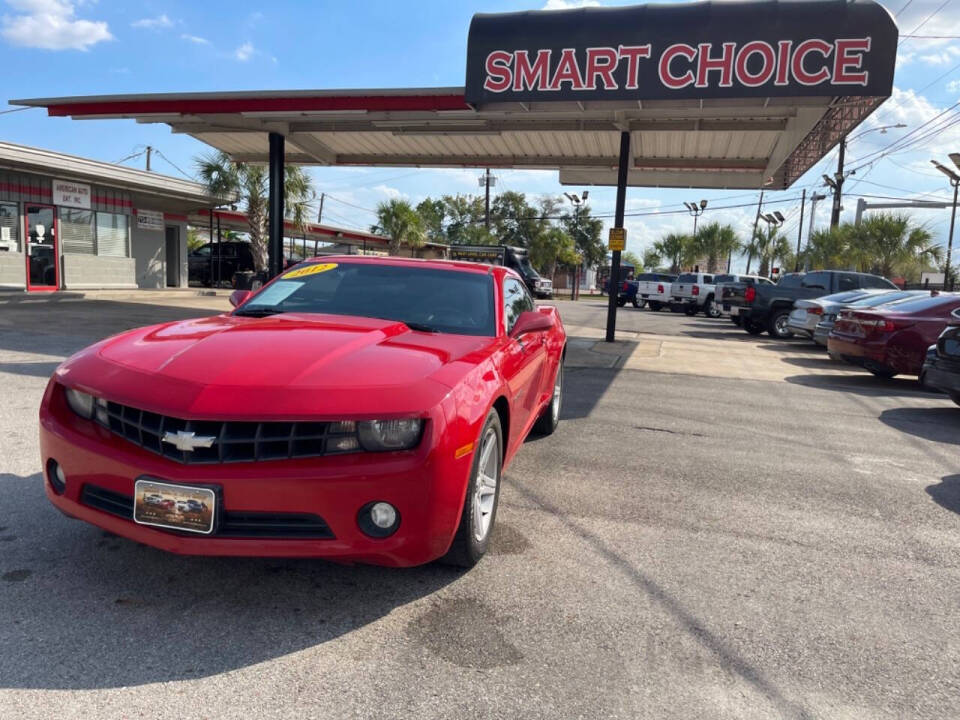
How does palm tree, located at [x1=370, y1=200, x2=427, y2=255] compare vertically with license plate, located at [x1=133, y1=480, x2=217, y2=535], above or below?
above

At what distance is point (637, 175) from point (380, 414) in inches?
627

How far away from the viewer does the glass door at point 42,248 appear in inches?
730

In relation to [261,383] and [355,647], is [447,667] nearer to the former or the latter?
[355,647]

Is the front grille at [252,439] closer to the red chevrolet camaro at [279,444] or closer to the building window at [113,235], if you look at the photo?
the red chevrolet camaro at [279,444]

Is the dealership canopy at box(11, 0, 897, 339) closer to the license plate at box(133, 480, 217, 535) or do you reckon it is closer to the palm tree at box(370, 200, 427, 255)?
the license plate at box(133, 480, 217, 535)

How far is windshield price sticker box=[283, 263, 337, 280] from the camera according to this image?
184 inches

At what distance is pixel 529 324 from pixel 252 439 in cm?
198

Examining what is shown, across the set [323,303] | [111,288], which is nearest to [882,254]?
[111,288]

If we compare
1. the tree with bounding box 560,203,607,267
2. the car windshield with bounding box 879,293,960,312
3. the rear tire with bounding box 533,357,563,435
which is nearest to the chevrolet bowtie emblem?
the rear tire with bounding box 533,357,563,435

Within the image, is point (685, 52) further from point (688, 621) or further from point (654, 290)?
point (654, 290)

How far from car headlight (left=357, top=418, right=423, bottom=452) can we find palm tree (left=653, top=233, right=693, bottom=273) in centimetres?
5567

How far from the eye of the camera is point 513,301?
5000 mm

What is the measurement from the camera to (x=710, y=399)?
849cm

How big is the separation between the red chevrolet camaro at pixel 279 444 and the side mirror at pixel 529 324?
702 millimetres
